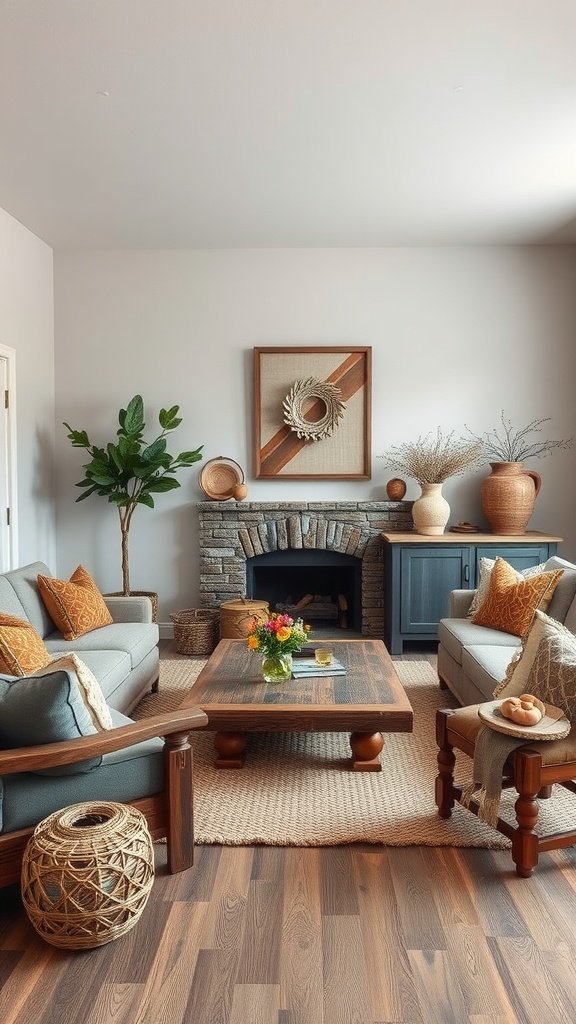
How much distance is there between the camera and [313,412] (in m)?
6.30

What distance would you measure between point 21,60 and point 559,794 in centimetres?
361

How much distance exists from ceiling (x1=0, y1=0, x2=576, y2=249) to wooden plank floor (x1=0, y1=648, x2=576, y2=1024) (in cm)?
294

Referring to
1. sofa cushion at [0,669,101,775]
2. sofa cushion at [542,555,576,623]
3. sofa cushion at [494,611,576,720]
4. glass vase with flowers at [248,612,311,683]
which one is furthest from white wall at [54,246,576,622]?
sofa cushion at [0,669,101,775]

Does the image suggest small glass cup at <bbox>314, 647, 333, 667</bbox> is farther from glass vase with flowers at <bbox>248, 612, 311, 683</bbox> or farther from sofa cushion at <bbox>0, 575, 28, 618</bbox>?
sofa cushion at <bbox>0, 575, 28, 618</bbox>

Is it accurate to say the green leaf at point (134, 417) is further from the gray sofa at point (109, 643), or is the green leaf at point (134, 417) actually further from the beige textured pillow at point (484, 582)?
the beige textured pillow at point (484, 582)

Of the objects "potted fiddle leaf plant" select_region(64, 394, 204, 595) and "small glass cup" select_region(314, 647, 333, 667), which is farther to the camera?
"potted fiddle leaf plant" select_region(64, 394, 204, 595)

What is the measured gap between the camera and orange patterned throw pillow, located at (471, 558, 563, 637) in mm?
4234

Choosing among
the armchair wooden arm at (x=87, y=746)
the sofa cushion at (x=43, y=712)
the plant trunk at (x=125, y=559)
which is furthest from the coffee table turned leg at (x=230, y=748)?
the plant trunk at (x=125, y=559)

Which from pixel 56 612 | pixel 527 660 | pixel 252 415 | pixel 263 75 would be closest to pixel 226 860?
pixel 527 660

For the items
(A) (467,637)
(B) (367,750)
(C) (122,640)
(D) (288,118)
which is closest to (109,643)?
(C) (122,640)

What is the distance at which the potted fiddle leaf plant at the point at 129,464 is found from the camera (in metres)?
5.81

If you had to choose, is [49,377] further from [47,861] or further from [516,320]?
[47,861]

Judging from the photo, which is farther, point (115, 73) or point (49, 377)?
point (49, 377)

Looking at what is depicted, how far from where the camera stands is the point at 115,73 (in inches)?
134
